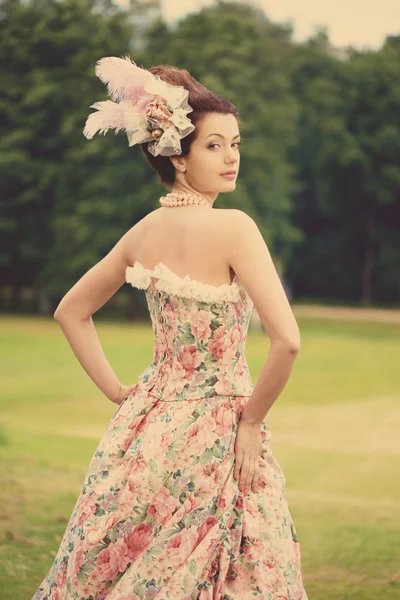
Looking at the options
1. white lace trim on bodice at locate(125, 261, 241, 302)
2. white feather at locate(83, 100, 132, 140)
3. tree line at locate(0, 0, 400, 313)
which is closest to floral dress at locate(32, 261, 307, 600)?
white lace trim on bodice at locate(125, 261, 241, 302)

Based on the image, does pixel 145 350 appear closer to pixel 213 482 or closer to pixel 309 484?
pixel 309 484

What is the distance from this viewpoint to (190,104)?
232 centimetres

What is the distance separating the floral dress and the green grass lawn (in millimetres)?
1181

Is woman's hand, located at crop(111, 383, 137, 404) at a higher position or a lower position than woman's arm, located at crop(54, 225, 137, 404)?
lower

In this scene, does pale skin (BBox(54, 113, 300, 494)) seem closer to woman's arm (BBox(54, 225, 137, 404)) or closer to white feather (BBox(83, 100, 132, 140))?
woman's arm (BBox(54, 225, 137, 404))

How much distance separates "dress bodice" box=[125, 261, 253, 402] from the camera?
2.27 metres

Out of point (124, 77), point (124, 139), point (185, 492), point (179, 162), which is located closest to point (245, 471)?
point (185, 492)

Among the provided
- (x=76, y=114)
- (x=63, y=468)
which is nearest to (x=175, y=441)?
(x=63, y=468)

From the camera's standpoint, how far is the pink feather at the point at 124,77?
2389 mm

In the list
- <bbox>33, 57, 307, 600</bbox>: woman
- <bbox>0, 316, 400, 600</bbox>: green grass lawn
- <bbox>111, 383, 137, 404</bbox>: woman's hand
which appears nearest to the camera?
<bbox>33, 57, 307, 600</bbox>: woman

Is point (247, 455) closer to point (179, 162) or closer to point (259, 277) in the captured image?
point (259, 277)

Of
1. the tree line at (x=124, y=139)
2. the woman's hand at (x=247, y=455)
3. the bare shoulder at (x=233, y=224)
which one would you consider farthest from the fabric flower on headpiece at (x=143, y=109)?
the tree line at (x=124, y=139)

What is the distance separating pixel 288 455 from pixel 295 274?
2075cm

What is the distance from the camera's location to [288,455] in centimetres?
666
